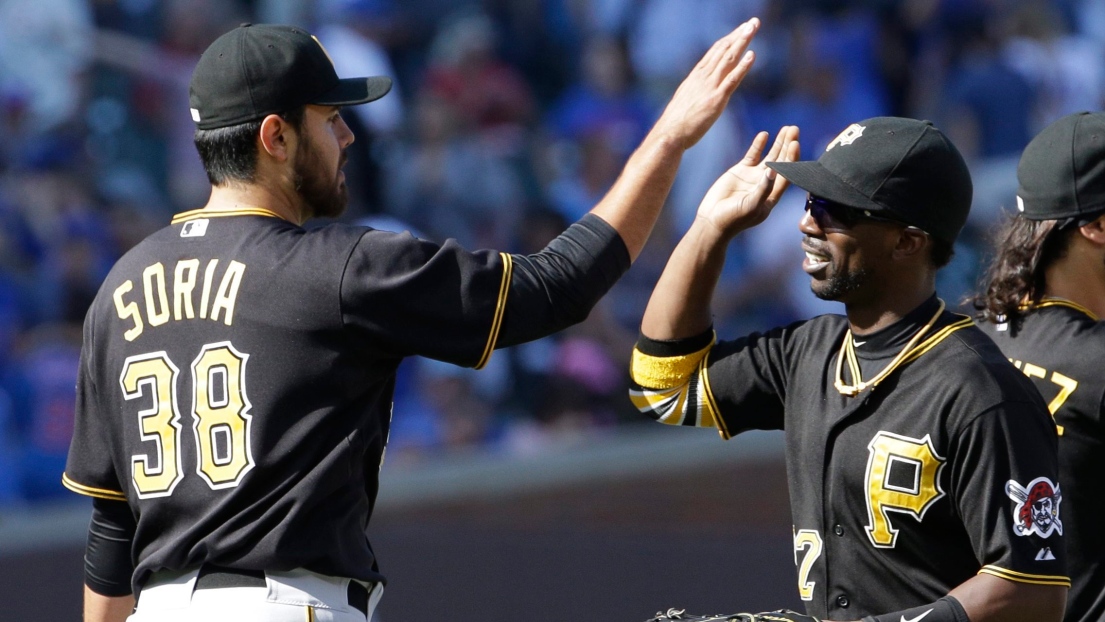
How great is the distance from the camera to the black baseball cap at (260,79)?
2.29 meters

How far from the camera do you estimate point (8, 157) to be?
608 cm

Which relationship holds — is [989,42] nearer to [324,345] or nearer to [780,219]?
[780,219]

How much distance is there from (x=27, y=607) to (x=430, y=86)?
323 centimetres

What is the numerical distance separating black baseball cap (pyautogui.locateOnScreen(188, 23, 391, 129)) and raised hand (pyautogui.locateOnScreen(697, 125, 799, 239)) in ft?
2.17

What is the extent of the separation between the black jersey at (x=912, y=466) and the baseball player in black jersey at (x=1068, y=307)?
27 cm

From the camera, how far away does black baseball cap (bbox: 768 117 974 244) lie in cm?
223

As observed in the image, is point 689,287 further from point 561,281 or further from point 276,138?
point 276,138

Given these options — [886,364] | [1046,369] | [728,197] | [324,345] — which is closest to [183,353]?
[324,345]

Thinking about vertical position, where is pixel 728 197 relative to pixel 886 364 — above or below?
above

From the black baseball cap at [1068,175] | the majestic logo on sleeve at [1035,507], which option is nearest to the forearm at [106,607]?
the majestic logo on sleeve at [1035,507]

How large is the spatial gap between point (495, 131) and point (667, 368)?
4605 millimetres

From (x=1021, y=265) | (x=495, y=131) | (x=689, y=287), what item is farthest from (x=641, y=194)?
(x=495, y=131)

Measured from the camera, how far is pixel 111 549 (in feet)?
8.15

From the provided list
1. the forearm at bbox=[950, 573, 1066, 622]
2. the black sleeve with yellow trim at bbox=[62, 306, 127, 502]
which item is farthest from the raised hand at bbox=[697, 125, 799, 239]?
the black sleeve with yellow trim at bbox=[62, 306, 127, 502]
